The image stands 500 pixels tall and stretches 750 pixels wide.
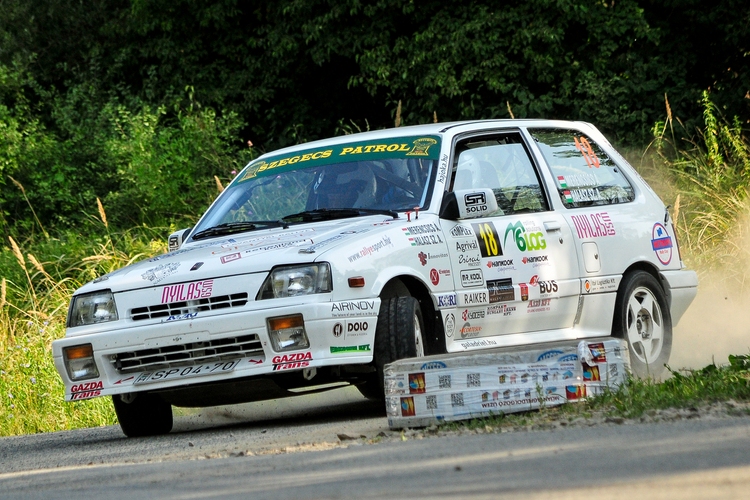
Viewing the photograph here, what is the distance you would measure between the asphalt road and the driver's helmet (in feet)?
4.83

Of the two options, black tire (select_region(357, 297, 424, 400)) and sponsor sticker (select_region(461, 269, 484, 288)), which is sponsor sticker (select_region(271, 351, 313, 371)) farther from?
sponsor sticker (select_region(461, 269, 484, 288))

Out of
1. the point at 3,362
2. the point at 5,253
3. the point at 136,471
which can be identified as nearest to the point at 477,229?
the point at 136,471

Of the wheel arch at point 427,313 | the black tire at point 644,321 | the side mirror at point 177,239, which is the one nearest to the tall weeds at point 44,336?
the side mirror at point 177,239

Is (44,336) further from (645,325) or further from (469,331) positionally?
(645,325)

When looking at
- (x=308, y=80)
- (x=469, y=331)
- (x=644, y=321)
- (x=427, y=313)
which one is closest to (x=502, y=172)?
(x=469, y=331)

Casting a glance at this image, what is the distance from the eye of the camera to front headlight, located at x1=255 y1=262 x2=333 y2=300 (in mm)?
6527

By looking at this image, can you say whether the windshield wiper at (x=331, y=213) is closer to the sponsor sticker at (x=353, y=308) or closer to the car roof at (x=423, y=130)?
the car roof at (x=423, y=130)

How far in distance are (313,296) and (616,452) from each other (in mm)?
2294

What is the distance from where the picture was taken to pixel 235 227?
307 inches

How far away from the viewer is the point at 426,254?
7.10 meters

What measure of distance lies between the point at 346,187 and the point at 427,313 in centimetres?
108

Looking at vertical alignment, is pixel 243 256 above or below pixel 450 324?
above

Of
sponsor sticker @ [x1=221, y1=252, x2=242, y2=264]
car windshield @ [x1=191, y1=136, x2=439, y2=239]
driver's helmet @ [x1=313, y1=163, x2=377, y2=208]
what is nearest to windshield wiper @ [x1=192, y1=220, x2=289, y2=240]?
car windshield @ [x1=191, y1=136, x2=439, y2=239]

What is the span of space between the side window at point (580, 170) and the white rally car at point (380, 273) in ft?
0.05
